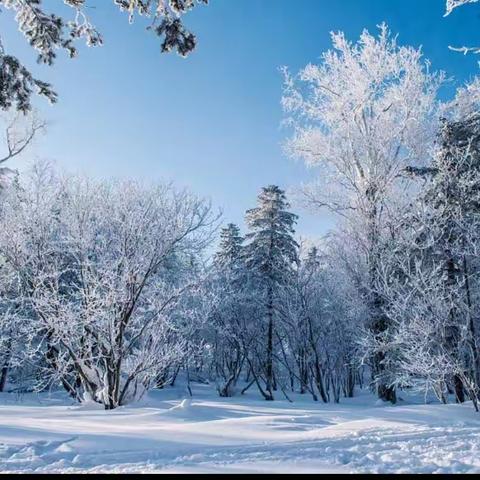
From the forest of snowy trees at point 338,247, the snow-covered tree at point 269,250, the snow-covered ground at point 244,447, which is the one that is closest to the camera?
the snow-covered ground at point 244,447

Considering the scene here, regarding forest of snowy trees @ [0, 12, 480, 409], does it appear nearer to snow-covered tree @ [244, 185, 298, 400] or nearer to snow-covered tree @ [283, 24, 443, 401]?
snow-covered tree @ [283, 24, 443, 401]

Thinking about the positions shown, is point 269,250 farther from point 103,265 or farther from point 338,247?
point 103,265

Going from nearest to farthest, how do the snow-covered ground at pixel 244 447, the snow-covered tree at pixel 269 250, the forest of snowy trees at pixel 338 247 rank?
the snow-covered ground at pixel 244 447, the forest of snowy trees at pixel 338 247, the snow-covered tree at pixel 269 250

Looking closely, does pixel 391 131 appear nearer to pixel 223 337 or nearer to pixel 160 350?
pixel 160 350

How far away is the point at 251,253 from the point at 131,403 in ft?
49.1

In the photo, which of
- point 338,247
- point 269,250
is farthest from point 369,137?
point 269,250

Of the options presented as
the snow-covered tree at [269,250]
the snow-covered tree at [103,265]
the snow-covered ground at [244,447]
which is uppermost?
the snow-covered tree at [269,250]

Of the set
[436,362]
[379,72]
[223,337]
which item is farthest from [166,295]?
[223,337]

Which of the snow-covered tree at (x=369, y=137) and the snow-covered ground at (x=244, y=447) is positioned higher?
the snow-covered tree at (x=369, y=137)

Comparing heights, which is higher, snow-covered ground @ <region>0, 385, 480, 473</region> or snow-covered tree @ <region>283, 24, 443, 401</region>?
snow-covered tree @ <region>283, 24, 443, 401</region>

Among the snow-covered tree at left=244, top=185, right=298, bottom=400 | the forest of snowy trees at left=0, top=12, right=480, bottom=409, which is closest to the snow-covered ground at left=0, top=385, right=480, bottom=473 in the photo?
the forest of snowy trees at left=0, top=12, right=480, bottom=409

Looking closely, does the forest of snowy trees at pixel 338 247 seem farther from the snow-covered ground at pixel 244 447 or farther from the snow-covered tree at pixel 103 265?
the snow-covered ground at pixel 244 447

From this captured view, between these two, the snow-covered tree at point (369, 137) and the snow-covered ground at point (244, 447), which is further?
the snow-covered tree at point (369, 137)

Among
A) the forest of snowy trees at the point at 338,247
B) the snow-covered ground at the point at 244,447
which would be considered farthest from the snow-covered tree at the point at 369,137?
the snow-covered ground at the point at 244,447
